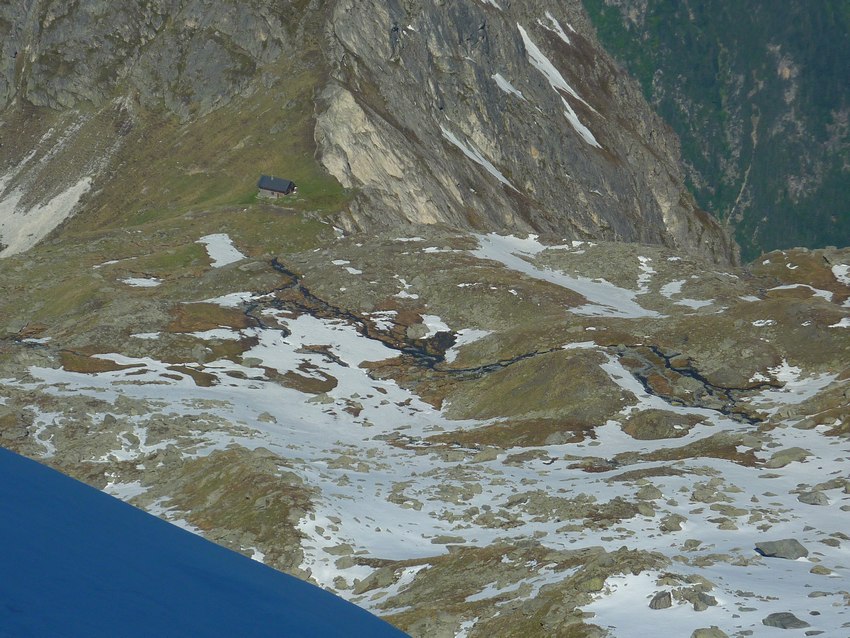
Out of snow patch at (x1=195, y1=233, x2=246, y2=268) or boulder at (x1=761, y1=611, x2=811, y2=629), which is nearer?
boulder at (x1=761, y1=611, x2=811, y2=629)

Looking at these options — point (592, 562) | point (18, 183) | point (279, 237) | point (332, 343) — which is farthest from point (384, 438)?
point (18, 183)

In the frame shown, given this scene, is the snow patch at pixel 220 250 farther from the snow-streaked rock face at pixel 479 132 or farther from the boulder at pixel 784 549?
the boulder at pixel 784 549

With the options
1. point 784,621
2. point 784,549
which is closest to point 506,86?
point 784,549

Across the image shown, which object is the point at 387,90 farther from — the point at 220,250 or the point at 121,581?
the point at 121,581

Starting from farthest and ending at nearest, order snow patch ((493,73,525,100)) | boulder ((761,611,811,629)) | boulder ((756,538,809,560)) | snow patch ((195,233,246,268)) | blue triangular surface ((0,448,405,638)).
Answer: snow patch ((493,73,525,100)) → snow patch ((195,233,246,268)) → boulder ((756,538,809,560)) → boulder ((761,611,811,629)) → blue triangular surface ((0,448,405,638))

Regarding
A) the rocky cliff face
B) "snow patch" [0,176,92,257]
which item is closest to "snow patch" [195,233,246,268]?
the rocky cliff face

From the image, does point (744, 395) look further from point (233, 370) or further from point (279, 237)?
point (279, 237)

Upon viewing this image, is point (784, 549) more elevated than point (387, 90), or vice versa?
point (387, 90)

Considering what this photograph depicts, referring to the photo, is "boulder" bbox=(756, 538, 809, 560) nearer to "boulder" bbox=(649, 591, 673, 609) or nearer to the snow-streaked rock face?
"boulder" bbox=(649, 591, 673, 609)
